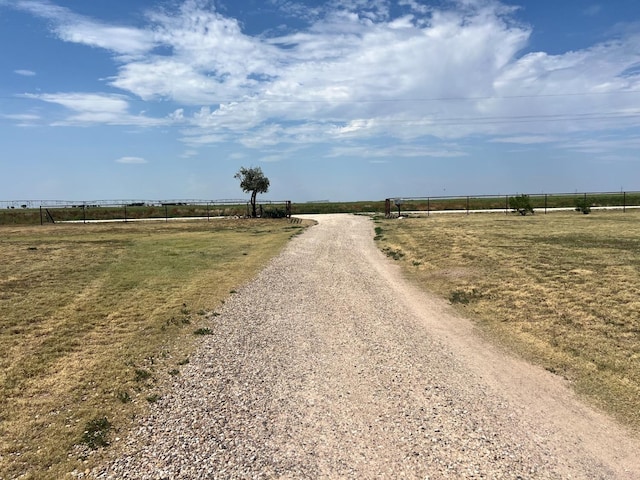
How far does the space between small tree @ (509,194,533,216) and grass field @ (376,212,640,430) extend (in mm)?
23075

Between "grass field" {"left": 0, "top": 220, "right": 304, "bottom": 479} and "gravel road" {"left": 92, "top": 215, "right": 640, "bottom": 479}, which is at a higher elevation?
"grass field" {"left": 0, "top": 220, "right": 304, "bottom": 479}

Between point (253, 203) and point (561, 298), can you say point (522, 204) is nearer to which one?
point (253, 203)

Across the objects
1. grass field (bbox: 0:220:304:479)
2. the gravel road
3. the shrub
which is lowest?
the gravel road

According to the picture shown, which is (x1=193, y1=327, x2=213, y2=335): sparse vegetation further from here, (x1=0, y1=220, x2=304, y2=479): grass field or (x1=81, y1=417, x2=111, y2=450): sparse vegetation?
(x1=81, y1=417, x2=111, y2=450): sparse vegetation

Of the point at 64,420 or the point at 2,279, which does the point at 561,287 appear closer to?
the point at 64,420

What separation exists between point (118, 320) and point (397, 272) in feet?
29.5

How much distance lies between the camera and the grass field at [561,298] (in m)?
6.29

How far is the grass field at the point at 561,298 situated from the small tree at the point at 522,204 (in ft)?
75.7

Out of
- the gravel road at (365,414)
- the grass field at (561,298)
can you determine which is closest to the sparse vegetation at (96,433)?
the gravel road at (365,414)

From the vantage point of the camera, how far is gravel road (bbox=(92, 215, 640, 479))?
4.00 metres

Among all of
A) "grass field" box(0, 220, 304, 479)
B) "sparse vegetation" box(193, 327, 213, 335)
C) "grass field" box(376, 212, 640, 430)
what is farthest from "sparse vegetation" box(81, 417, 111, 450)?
"grass field" box(376, 212, 640, 430)

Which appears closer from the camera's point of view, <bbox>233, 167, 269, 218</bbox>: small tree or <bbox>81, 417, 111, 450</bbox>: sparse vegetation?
<bbox>81, 417, 111, 450</bbox>: sparse vegetation

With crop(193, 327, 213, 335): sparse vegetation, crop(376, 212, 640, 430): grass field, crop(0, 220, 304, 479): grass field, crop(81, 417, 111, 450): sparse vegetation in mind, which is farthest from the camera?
crop(193, 327, 213, 335): sparse vegetation

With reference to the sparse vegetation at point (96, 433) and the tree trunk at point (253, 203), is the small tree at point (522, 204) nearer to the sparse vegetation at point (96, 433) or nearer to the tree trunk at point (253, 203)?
the tree trunk at point (253, 203)
